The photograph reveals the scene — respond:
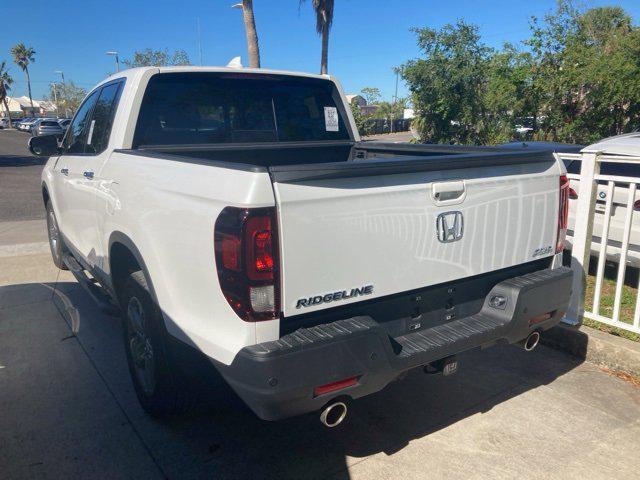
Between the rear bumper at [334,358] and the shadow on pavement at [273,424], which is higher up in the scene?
the rear bumper at [334,358]

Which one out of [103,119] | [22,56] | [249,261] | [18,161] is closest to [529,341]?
[249,261]

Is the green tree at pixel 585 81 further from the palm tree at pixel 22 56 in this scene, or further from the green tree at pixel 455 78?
the palm tree at pixel 22 56

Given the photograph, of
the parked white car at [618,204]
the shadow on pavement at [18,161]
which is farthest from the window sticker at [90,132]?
the shadow on pavement at [18,161]

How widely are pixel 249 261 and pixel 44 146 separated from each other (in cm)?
400

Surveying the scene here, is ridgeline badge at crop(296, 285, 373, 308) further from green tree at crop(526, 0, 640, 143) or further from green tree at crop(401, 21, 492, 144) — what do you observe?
green tree at crop(401, 21, 492, 144)

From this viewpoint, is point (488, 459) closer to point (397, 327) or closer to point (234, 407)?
point (397, 327)

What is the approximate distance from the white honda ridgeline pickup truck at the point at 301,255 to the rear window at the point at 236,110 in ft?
0.05

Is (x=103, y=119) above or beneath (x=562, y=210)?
above

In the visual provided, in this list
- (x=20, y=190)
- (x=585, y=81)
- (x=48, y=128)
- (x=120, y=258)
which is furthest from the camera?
(x=48, y=128)

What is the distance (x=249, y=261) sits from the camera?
7.04 ft

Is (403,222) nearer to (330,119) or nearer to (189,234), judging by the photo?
(189,234)

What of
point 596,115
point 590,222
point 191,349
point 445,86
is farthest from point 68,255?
point 445,86

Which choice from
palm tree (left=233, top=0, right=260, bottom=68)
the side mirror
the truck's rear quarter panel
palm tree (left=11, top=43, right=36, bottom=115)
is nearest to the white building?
palm tree (left=11, top=43, right=36, bottom=115)

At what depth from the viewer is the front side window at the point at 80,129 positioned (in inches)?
176
